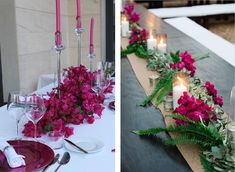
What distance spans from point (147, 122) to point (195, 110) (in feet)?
0.35

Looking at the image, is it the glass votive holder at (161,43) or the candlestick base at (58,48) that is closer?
the candlestick base at (58,48)

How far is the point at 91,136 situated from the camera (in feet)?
2.15

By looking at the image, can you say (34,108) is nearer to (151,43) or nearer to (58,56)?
(58,56)

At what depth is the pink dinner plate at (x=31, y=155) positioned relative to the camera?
1.67ft

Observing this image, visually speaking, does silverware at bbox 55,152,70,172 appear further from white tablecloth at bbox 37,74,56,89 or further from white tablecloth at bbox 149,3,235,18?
white tablecloth at bbox 149,3,235,18

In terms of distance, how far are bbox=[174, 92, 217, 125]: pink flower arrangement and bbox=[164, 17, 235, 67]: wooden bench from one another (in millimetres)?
551

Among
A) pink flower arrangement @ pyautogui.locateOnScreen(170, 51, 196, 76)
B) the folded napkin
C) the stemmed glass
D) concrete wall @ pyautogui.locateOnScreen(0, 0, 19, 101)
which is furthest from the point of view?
pink flower arrangement @ pyautogui.locateOnScreen(170, 51, 196, 76)

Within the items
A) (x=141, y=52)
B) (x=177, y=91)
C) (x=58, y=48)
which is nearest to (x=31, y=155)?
(x=58, y=48)

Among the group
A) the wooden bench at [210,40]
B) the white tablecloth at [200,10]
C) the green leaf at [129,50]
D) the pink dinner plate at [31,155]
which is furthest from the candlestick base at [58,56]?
the white tablecloth at [200,10]

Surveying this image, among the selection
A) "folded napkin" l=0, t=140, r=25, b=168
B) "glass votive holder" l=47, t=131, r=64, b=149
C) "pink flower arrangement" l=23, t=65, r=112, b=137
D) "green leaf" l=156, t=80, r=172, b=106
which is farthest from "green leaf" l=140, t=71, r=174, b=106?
"folded napkin" l=0, t=140, r=25, b=168

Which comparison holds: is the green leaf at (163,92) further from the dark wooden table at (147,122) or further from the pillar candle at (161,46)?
the pillar candle at (161,46)

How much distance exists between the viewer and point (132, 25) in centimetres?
162

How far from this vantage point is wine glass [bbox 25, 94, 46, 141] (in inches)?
22.9

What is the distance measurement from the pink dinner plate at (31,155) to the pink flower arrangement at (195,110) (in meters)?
0.21
